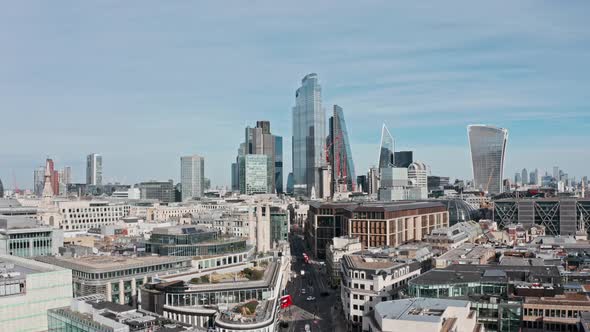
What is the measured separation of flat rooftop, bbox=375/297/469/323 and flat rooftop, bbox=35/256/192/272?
5401 cm

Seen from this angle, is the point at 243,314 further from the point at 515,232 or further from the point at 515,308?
the point at 515,232

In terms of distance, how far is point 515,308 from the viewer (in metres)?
76.1

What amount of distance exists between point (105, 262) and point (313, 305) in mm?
43864

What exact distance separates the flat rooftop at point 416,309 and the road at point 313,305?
30.4 meters

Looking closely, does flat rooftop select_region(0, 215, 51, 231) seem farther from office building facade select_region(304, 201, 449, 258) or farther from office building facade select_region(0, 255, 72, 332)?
office building facade select_region(304, 201, 449, 258)

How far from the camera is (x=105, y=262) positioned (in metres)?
110

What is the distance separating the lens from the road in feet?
339

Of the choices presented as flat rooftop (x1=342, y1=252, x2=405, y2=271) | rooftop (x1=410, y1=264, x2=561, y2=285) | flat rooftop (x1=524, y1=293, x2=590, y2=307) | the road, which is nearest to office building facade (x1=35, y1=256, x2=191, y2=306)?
the road

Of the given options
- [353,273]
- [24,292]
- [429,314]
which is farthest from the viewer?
[353,273]

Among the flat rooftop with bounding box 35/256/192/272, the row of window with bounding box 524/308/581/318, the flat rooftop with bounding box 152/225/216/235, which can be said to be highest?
the flat rooftop with bounding box 152/225/216/235

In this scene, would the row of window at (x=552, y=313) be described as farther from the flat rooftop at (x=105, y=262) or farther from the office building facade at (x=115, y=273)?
the flat rooftop at (x=105, y=262)

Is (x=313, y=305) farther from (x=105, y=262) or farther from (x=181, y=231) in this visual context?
(x=105, y=262)

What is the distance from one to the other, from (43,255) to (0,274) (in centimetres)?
5104

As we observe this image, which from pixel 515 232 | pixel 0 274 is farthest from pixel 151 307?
pixel 515 232
